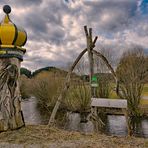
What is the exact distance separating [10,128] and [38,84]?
25836mm

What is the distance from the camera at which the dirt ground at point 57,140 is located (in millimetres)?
7105

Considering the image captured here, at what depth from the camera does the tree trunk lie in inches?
338

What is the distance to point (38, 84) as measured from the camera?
34.3m

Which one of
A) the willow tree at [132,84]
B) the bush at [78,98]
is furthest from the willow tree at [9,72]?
the bush at [78,98]

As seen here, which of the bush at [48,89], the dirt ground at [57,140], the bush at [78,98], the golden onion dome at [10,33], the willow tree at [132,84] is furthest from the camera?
the bush at [48,89]

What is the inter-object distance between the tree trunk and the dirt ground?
0.31 meters

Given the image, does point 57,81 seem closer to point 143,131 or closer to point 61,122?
point 61,122

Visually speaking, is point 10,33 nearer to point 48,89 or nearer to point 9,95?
point 9,95

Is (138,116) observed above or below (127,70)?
below

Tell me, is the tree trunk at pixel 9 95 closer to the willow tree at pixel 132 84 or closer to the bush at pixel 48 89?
the willow tree at pixel 132 84

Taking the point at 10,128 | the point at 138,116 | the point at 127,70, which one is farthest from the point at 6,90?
the point at 127,70

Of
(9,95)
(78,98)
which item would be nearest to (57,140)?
(9,95)

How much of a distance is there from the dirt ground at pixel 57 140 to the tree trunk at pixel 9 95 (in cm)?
31

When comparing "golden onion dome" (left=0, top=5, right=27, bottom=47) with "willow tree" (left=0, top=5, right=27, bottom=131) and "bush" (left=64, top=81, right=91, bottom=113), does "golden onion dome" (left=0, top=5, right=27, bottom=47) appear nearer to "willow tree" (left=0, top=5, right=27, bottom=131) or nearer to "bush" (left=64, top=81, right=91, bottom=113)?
"willow tree" (left=0, top=5, right=27, bottom=131)
